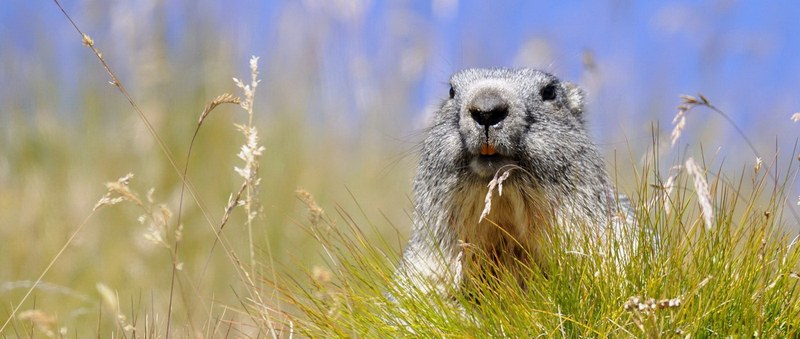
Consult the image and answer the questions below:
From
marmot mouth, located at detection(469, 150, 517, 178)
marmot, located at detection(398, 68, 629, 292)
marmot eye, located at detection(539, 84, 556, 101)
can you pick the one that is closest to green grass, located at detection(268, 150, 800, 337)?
marmot, located at detection(398, 68, 629, 292)

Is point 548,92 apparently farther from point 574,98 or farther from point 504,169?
point 504,169

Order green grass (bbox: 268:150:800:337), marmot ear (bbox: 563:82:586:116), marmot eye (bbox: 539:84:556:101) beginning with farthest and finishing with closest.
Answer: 1. marmot ear (bbox: 563:82:586:116)
2. marmot eye (bbox: 539:84:556:101)
3. green grass (bbox: 268:150:800:337)

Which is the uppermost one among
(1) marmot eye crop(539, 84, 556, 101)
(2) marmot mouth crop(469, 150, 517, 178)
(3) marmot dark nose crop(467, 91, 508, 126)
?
(1) marmot eye crop(539, 84, 556, 101)

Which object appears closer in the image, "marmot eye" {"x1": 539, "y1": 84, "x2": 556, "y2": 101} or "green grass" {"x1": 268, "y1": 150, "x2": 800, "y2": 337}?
"green grass" {"x1": 268, "y1": 150, "x2": 800, "y2": 337}

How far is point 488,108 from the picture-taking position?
385 cm

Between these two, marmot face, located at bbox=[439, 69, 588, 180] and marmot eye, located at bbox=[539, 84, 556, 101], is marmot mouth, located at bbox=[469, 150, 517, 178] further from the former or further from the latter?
marmot eye, located at bbox=[539, 84, 556, 101]

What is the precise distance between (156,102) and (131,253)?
1270 mm

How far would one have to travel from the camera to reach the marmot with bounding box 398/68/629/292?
3906 millimetres

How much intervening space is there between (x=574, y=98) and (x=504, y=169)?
1.08 m

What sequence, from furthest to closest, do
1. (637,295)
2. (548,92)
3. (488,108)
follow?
(548,92) < (488,108) < (637,295)

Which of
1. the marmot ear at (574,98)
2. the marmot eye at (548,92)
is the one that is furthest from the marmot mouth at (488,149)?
the marmot ear at (574,98)

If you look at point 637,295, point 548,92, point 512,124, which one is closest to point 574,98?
point 548,92

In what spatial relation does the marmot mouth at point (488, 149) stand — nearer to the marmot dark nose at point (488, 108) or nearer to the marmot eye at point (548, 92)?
the marmot dark nose at point (488, 108)

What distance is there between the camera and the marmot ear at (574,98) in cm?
476
